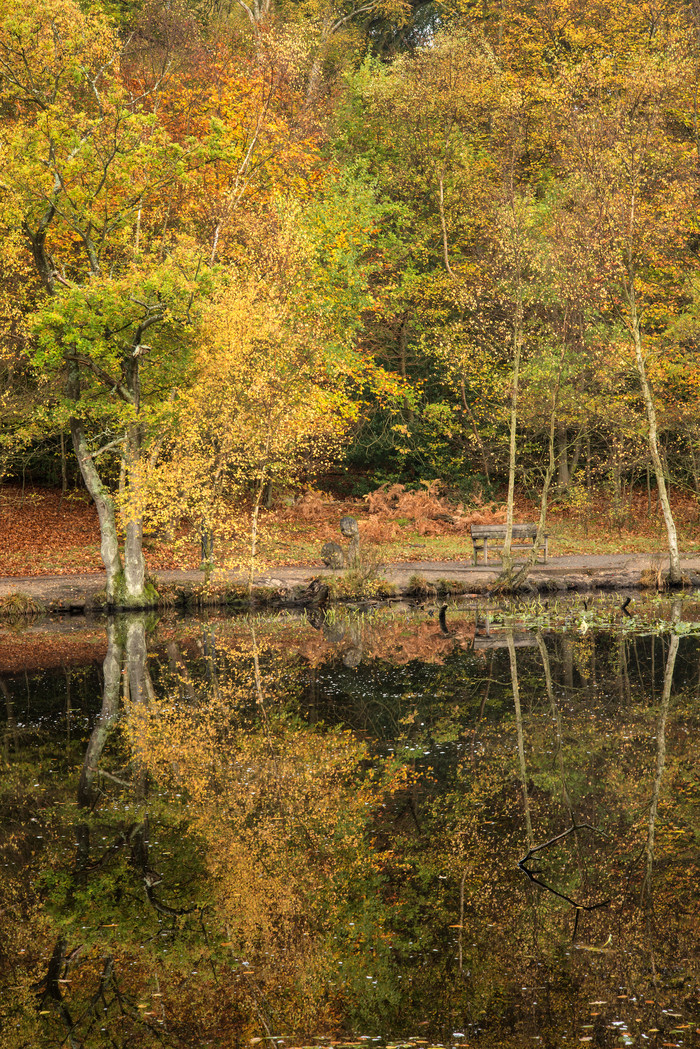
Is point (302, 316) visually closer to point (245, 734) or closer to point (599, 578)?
point (599, 578)

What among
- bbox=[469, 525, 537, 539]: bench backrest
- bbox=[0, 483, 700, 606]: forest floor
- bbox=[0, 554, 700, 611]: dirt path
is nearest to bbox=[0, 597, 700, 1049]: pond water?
bbox=[0, 554, 700, 611]: dirt path

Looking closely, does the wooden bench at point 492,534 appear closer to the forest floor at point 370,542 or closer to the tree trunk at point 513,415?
the forest floor at point 370,542

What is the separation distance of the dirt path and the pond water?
867 cm

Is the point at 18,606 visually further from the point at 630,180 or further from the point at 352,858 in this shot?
the point at 630,180

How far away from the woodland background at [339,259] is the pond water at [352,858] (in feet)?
30.5

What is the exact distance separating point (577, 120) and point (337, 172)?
13.8 meters

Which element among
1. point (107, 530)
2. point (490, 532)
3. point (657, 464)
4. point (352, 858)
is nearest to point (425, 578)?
point (490, 532)

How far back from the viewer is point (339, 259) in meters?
34.2

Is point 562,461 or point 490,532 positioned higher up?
point 562,461

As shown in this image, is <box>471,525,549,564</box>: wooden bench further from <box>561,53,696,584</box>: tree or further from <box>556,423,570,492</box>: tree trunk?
<box>556,423,570,492</box>: tree trunk

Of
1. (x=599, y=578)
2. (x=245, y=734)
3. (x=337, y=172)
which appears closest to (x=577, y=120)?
(x=599, y=578)

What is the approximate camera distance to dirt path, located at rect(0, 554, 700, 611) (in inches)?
984

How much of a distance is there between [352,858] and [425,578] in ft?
58.4

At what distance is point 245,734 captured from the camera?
12.5 m
